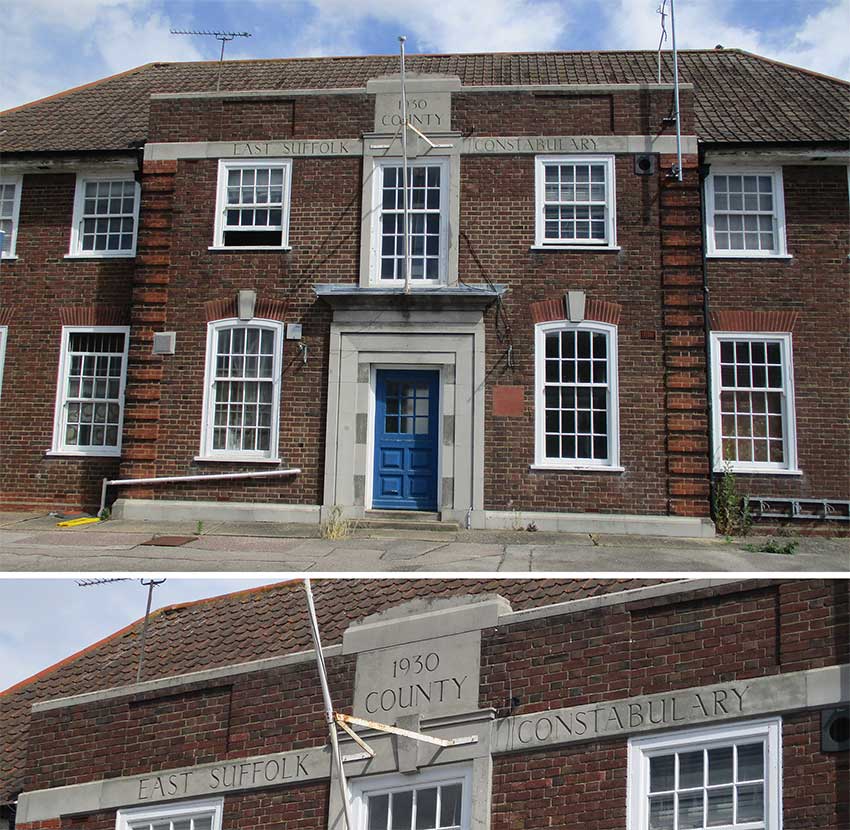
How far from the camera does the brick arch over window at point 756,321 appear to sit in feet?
49.0

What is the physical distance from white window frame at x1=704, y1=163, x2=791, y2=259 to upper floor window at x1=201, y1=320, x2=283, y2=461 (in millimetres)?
7690

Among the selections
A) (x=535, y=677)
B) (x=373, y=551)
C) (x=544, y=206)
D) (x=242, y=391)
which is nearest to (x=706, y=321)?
(x=544, y=206)

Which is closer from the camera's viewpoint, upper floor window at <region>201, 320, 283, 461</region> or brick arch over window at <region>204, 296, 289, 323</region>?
upper floor window at <region>201, 320, 283, 461</region>

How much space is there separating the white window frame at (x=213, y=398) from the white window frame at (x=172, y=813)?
5.86m

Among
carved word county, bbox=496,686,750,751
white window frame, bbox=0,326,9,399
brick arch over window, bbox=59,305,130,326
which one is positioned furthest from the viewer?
white window frame, bbox=0,326,9,399

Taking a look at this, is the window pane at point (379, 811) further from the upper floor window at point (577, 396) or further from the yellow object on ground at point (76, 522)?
the yellow object on ground at point (76, 522)

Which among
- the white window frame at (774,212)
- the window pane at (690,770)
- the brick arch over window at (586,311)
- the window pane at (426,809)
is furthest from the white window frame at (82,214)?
the window pane at (690,770)

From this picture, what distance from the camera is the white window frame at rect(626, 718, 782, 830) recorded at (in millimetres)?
7297

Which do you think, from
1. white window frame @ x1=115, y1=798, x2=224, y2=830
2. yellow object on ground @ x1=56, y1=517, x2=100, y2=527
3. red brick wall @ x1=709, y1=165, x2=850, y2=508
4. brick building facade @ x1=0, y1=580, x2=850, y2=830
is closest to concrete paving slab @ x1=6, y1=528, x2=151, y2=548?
yellow object on ground @ x1=56, y1=517, x2=100, y2=527

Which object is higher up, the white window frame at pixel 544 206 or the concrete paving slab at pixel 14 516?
the white window frame at pixel 544 206

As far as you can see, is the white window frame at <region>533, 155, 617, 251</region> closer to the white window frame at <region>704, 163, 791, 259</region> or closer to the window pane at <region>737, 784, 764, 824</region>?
the white window frame at <region>704, 163, 791, 259</region>

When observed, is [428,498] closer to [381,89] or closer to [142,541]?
[142,541]

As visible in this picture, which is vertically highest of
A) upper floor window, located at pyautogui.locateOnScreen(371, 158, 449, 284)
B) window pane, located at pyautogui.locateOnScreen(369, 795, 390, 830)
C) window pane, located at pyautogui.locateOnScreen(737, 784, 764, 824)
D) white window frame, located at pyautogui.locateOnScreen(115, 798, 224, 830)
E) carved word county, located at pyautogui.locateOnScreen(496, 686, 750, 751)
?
upper floor window, located at pyautogui.locateOnScreen(371, 158, 449, 284)

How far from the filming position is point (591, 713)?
8.31 m
